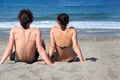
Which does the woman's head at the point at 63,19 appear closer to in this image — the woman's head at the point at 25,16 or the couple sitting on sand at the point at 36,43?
the couple sitting on sand at the point at 36,43

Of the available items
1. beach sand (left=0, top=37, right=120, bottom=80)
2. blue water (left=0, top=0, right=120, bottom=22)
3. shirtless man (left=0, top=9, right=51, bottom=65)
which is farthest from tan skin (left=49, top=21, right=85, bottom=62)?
blue water (left=0, top=0, right=120, bottom=22)

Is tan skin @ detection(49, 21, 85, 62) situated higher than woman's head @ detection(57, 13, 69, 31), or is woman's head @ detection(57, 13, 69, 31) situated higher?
woman's head @ detection(57, 13, 69, 31)

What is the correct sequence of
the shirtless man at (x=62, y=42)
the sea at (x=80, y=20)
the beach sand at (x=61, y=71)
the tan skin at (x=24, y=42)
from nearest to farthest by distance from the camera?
1. the beach sand at (x=61, y=71)
2. the tan skin at (x=24, y=42)
3. the shirtless man at (x=62, y=42)
4. the sea at (x=80, y=20)

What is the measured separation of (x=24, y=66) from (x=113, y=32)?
9513 millimetres

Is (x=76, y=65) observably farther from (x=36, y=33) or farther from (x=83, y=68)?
A: (x=36, y=33)

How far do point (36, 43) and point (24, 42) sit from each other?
0.20 meters

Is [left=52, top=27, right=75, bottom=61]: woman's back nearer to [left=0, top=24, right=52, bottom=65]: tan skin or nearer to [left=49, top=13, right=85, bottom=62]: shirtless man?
[left=49, top=13, right=85, bottom=62]: shirtless man

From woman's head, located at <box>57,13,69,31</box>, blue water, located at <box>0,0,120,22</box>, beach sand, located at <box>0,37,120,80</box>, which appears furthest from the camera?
blue water, located at <box>0,0,120,22</box>

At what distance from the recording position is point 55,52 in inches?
263

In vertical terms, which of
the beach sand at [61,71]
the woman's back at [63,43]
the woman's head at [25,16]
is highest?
the woman's head at [25,16]

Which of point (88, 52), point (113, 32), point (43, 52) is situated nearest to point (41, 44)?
point (43, 52)

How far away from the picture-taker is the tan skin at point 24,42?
6.11 metres

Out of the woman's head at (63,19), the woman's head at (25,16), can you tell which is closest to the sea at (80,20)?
the woman's head at (63,19)

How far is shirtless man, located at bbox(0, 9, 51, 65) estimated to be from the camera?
607 cm
